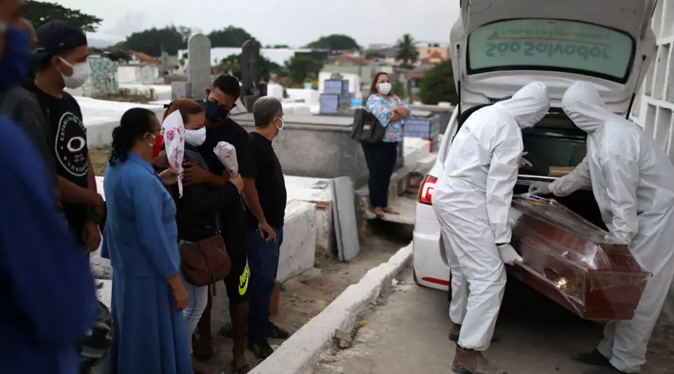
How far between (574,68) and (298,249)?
9.91 feet

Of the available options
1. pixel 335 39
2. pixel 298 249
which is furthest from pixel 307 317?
pixel 335 39

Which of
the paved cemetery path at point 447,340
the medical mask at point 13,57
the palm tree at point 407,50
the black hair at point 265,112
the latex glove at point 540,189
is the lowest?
the paved cemetery path at point 447,340

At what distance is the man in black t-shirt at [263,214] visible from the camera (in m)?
4.04

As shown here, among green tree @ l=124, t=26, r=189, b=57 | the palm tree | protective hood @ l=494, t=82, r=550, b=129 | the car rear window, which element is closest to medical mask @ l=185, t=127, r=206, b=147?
protective hood @ l=494, t=82, r=550, b=129

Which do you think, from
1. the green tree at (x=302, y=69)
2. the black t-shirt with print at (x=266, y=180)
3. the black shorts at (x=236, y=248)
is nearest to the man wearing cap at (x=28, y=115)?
the black shorts at (x=236, y=248)

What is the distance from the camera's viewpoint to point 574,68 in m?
4.68

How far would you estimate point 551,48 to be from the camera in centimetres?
471

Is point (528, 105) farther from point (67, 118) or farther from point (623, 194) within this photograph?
point (67, 118)

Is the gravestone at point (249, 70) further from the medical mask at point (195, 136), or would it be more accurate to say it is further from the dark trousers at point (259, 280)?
the medical mask at point (195, 136)

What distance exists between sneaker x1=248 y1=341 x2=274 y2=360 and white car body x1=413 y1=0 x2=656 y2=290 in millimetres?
1257

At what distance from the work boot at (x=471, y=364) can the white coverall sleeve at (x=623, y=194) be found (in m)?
1.06

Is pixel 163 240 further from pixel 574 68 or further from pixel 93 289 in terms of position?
pixel 574 68

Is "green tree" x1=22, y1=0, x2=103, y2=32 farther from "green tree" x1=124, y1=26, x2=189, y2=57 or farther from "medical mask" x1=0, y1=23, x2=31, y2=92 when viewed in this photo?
"green tree" x1=124, y1=26, x2=189, y2=57

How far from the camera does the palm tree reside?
95375 millimetres
